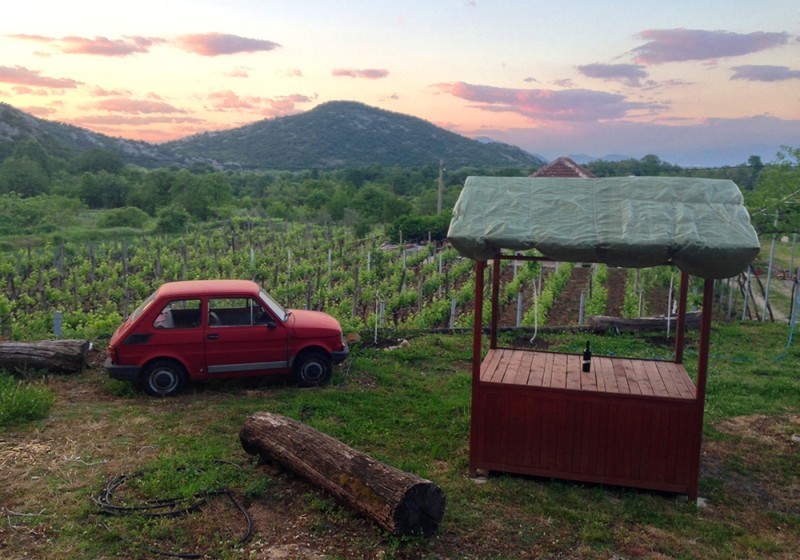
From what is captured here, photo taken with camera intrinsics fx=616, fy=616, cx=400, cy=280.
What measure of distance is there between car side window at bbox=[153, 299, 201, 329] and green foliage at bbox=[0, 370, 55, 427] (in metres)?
1.57

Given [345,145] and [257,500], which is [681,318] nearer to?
[257,500]

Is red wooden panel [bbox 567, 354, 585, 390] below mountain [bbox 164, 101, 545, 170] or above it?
below

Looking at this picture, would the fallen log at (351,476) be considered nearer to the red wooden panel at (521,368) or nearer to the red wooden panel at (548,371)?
the red wooden panel at (521,368)

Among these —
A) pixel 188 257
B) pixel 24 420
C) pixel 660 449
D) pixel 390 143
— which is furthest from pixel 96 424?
pixel 390 143

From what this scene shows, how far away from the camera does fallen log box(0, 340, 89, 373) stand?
8516 millimetres

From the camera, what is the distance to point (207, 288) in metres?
8.34

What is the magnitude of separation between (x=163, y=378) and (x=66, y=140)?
352 ft

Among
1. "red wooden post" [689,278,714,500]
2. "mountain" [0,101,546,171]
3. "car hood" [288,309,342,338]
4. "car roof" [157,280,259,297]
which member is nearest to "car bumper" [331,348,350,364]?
"car hood" [288,309,342,338]

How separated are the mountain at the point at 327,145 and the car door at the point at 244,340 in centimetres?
10746

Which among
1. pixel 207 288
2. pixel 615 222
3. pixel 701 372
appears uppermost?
pixel 615 222

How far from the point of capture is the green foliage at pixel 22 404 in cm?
692

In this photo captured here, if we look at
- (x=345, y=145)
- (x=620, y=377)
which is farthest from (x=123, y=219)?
(x=345, y=145)

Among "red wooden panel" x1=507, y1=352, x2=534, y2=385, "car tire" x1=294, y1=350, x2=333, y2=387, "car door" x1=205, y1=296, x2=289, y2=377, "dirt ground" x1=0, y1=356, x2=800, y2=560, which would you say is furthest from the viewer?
"car tire" x1=294, y1=350, x2=333, y2=387

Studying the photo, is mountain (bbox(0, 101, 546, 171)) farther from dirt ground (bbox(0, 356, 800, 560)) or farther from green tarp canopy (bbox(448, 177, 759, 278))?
green tarp canopy (bbox(448, 177, 759, 278))
